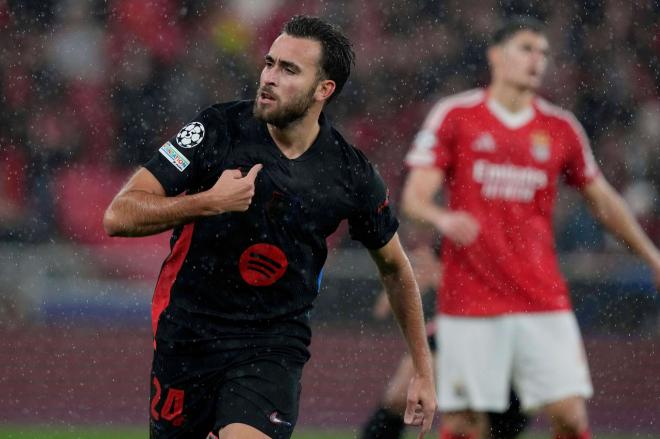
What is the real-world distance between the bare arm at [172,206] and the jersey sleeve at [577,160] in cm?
255

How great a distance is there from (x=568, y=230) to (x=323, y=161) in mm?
6923

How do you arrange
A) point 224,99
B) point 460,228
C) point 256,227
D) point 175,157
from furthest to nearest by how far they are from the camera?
point 224,99 < point 460,228 < point 256,227 < point 175,157

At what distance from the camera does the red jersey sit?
5.96 m

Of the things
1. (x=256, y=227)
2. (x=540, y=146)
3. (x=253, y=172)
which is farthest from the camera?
(x=540, y=146)

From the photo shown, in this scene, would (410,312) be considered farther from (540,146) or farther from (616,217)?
(616,217)

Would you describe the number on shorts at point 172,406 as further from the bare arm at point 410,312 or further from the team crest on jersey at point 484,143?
the team crest on jersey at point 484,143

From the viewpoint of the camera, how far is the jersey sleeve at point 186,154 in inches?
162

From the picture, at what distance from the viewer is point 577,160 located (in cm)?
614

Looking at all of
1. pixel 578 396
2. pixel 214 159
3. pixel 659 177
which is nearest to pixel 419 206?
pixel 578 396

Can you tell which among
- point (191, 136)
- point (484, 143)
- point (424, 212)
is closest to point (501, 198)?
point (484, 143)

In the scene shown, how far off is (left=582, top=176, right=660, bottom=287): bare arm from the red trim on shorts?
2446 mm

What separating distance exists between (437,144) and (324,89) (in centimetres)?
152

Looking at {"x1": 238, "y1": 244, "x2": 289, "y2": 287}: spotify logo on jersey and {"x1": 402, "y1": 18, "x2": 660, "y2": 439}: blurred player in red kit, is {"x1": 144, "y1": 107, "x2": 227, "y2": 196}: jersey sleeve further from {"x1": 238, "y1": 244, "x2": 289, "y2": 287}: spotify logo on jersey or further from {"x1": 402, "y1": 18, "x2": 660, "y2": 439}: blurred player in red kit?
{"x1": 402, "y1": 18, "x2": 660, "y2": 439}: blurred player in red kit

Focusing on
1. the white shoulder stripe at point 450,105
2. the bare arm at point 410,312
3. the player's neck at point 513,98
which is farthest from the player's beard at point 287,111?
the player's neck at point 513,98
